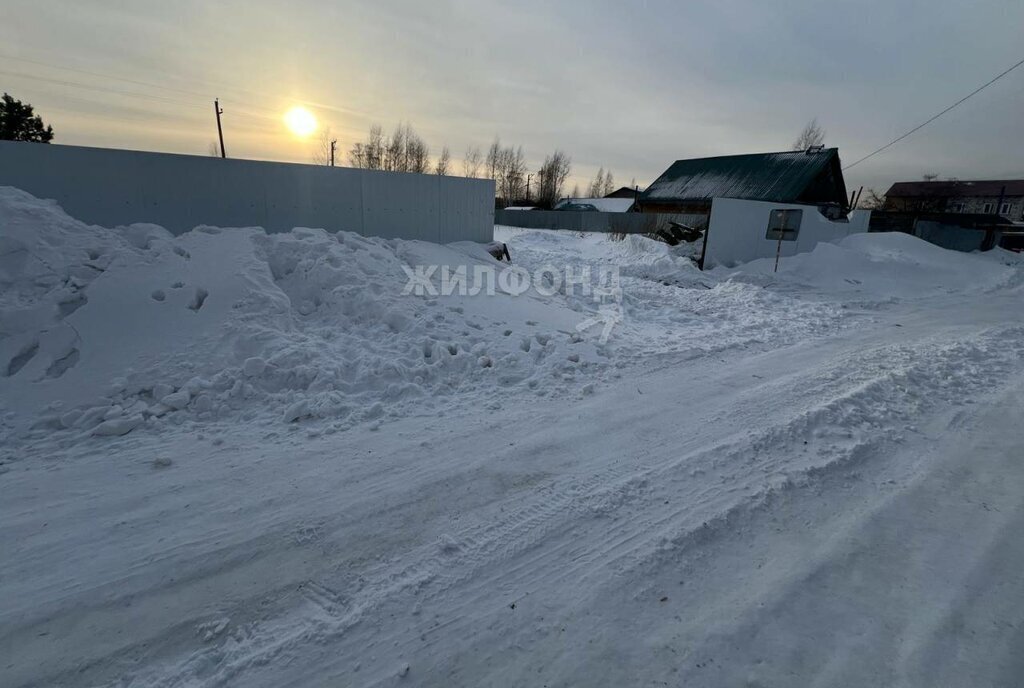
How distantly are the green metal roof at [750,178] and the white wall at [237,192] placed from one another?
62.2 feet

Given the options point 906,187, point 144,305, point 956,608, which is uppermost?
point 906,187

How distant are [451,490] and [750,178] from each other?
105 feet

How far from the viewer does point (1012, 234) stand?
90.8 feet

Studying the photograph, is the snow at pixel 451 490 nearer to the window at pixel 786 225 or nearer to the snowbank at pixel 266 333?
the snowbank at pixel 266 333

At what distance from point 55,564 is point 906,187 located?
95217 millimetres

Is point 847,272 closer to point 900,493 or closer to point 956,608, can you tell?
point 900,493

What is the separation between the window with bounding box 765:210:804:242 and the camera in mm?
17031

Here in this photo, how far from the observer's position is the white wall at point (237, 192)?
27.5 feet

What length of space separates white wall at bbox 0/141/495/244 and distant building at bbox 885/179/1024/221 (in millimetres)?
73750

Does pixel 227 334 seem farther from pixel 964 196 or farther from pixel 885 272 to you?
pixel 964 196

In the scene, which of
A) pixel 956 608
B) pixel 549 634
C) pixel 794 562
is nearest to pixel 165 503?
pixel 549 634

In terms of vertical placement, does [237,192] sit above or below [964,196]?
below

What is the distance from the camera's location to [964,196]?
66.1 meters

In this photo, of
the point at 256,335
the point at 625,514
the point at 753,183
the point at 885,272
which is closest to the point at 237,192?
the point at 256,335
